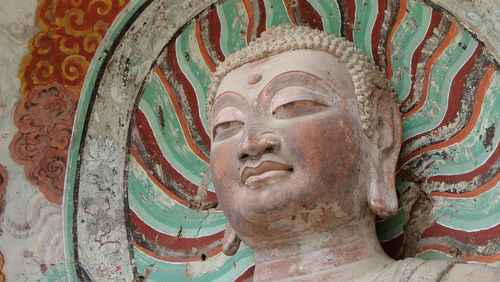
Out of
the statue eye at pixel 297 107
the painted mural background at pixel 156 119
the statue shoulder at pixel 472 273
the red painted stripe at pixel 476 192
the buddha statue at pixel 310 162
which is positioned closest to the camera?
the statue shoulder at pixel 472 273

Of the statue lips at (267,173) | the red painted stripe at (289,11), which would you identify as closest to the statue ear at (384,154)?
the statue lips at (267,173)

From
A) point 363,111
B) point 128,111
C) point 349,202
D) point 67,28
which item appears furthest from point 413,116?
point 67,28

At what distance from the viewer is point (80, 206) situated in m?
5.27

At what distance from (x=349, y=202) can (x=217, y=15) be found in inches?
60.3

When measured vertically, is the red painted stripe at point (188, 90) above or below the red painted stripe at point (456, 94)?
above

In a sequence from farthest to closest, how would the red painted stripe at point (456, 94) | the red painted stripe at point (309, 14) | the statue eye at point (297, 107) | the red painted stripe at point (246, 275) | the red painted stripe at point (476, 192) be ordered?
the red painted stripe at point (309, 14) → the red painted stripe at point (246, 275) → the red painted stripe at point (456, 94) → the red painted stripe at point (476, 192) → the statue eye at point (297, 107)

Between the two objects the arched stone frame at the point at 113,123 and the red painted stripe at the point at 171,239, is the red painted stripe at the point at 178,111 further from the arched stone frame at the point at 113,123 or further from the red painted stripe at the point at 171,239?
the red painted stripe at the point at 171,239

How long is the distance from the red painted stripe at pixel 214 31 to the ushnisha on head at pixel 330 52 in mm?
461

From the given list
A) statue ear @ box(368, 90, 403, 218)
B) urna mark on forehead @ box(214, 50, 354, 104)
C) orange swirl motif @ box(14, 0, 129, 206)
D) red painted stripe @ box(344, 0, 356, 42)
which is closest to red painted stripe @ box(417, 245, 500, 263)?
statue ear @ box(368, 90, 403, 218)

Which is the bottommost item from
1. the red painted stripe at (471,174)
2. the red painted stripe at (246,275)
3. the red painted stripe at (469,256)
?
the red painted stripe at (469,256)

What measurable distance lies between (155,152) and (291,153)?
51.1 inches

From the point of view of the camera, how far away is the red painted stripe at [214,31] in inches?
209

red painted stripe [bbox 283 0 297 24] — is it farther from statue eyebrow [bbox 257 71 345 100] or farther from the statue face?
statue eyebrow [bbox 257 71 345 100]

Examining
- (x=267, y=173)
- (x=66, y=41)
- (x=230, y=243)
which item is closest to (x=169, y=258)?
(x=230, y=243)
